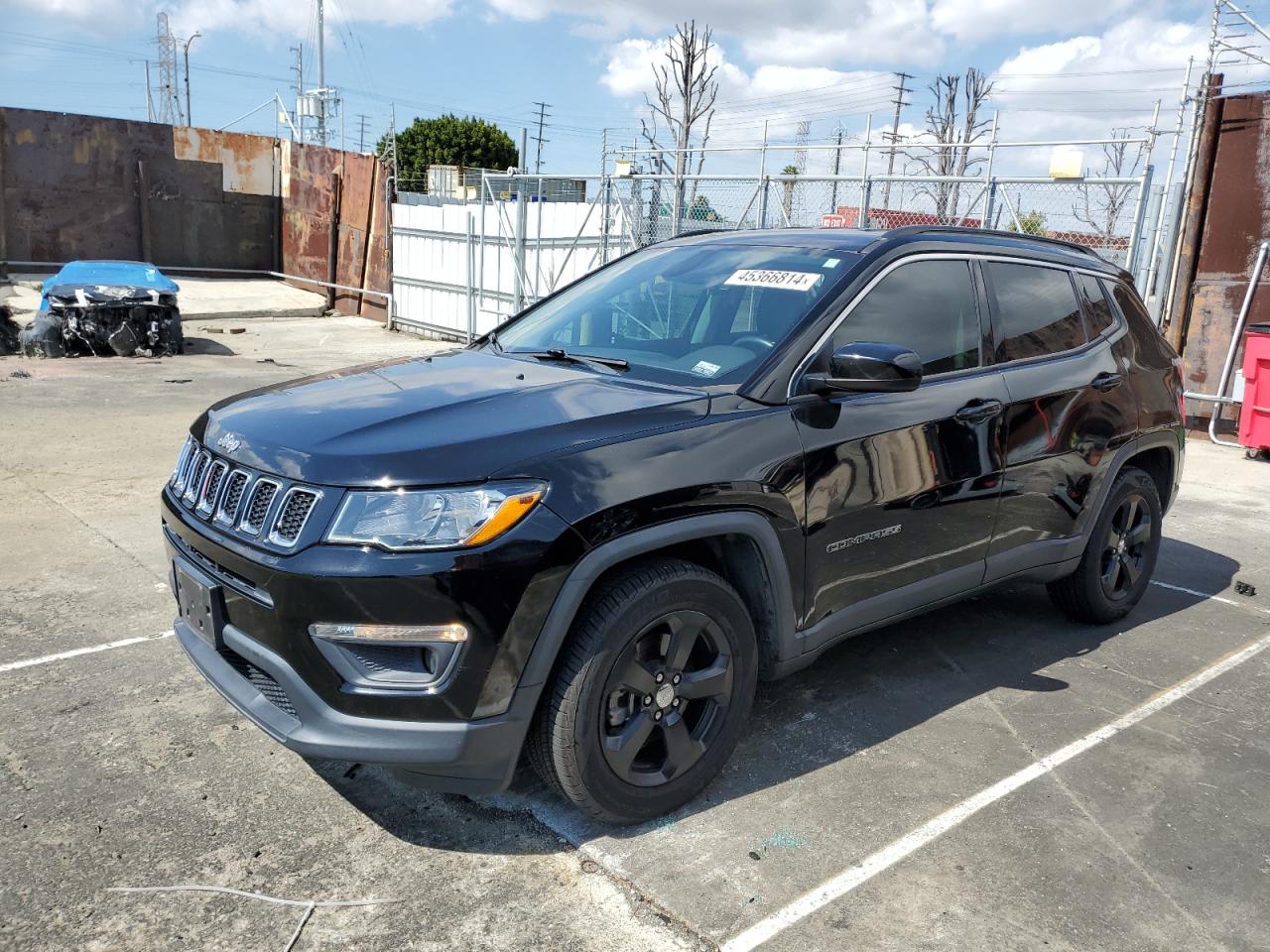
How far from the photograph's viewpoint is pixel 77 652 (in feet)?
13.7

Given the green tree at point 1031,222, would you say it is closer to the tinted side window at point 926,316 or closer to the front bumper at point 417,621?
the tinted side window at point 926,316

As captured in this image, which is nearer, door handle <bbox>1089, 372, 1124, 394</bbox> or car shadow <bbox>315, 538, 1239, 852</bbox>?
car shadow <bbox>315, 538, 1239, 852</bbox>

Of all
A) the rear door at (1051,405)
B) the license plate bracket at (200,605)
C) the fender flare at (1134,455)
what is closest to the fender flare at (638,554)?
the license plate bracket at (200,605)

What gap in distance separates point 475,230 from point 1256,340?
468 inches

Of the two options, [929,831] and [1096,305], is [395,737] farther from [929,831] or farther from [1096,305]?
[1096,305]

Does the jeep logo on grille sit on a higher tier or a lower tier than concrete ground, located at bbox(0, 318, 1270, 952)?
higher

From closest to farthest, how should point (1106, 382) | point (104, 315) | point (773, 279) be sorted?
point (773, 279) < point (1106, 382) < point (104, 315)

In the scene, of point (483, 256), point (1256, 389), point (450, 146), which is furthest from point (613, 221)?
point (450, 146)

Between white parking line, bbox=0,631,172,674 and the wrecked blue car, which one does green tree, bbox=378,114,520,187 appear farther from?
white parking line, bbox=0,631,172,674

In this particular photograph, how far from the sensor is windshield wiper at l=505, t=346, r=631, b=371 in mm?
Answer: 3516

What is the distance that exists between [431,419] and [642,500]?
2.13 ft

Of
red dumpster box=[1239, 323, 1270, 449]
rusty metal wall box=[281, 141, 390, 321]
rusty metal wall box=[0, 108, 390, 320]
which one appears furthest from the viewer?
rusty metal wall box=[281, 141, 390, 321]

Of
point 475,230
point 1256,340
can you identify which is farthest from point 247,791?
point 475,230

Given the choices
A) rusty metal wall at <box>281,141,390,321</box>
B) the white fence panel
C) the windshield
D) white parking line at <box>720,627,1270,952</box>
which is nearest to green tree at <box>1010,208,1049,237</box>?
the white fence panel
